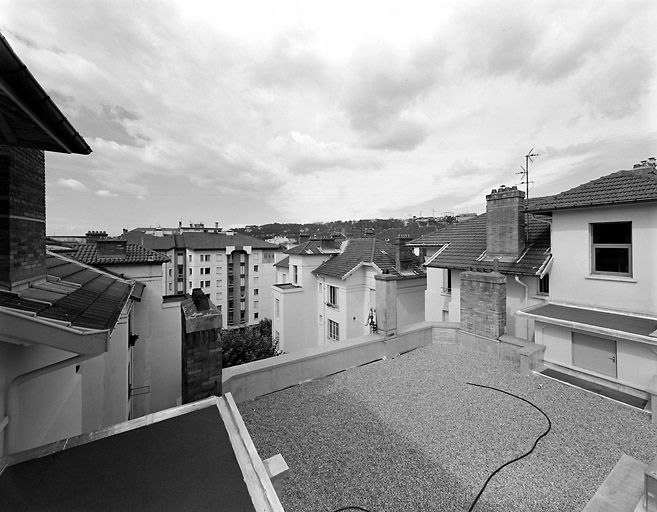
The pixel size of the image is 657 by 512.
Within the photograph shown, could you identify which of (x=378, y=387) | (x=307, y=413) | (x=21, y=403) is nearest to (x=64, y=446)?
(x=21, y=403)

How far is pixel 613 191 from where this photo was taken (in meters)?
7.10

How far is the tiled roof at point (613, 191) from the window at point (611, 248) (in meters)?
0.72

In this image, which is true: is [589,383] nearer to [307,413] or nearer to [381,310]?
[381,310]

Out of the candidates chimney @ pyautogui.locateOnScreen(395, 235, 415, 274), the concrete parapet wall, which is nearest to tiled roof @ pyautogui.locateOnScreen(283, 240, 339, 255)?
chimney @ pyautogui.locateOnScreen(395, 235, 415, 274)

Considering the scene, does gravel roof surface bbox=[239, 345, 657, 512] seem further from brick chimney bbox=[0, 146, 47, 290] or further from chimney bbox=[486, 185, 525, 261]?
chimney bbox=[486, 185, 525, 261]

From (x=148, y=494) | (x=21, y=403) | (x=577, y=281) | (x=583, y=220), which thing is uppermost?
(x=583, y=220)

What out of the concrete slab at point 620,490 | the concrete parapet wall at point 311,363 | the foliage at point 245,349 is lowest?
the foliage at point 245,349

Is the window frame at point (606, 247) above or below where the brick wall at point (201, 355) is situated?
above

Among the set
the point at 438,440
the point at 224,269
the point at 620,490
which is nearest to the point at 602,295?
the point at 620,490

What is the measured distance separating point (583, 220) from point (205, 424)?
989cm

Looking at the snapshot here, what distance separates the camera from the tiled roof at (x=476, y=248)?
916cm

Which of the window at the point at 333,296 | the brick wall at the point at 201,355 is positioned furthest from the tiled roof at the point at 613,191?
the window at the point at 333,296

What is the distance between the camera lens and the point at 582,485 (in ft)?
11.2

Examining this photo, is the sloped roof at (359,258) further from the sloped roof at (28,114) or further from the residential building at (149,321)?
the sloped roof at (28,114)
